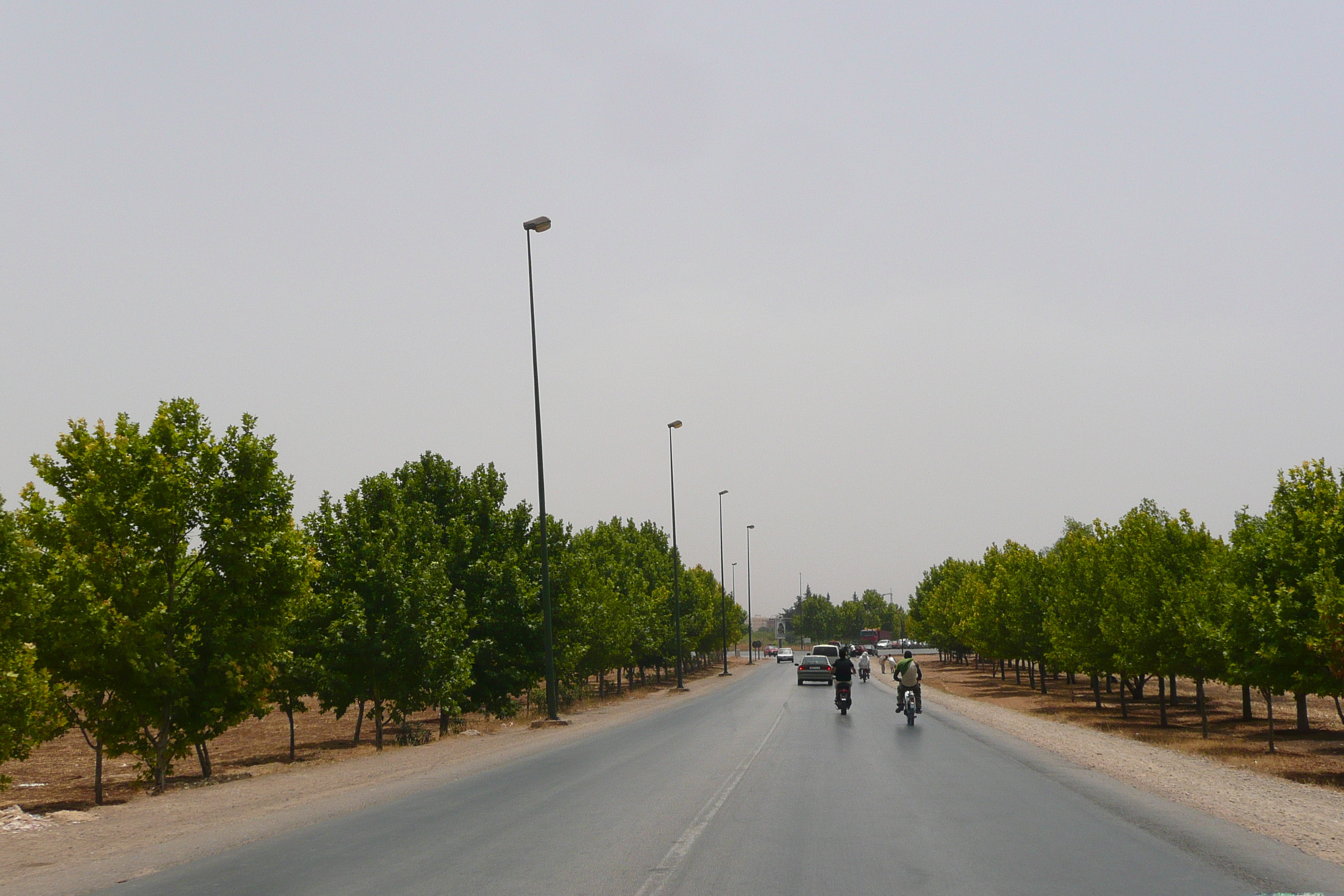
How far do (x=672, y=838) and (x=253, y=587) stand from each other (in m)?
13.1

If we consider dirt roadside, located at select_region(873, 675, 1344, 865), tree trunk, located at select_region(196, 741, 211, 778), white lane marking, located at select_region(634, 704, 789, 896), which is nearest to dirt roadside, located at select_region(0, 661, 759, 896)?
tree trunk, located at select_region(196, 741, 211, 778)

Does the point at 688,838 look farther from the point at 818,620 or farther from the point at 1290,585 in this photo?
the point at 818,620

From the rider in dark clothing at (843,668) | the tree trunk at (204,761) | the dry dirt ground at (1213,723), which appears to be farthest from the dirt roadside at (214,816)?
the dry dirt ground at (1213,723)

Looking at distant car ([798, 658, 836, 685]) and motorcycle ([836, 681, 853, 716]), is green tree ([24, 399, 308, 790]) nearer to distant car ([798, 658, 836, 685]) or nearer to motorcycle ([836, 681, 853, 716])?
motorcycle ([836, 681, 853, 716])

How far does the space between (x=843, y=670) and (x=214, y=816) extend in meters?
20.0

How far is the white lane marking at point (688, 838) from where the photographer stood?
26.2ft

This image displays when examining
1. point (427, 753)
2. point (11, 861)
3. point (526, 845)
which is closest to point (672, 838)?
point (526, 845)

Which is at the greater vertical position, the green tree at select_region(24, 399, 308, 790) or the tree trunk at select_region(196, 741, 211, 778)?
the green tree at select_region(24, 399, 308, 790)

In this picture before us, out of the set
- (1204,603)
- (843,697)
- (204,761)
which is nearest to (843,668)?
(843,697)

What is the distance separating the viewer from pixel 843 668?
2944 cm

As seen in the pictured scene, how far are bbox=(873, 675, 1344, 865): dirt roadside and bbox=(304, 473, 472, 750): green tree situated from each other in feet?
53.7

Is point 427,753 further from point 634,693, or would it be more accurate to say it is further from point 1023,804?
point 634,693

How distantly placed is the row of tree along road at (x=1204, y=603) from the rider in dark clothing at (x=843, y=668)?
10310mm

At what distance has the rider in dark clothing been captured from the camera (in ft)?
95.9
